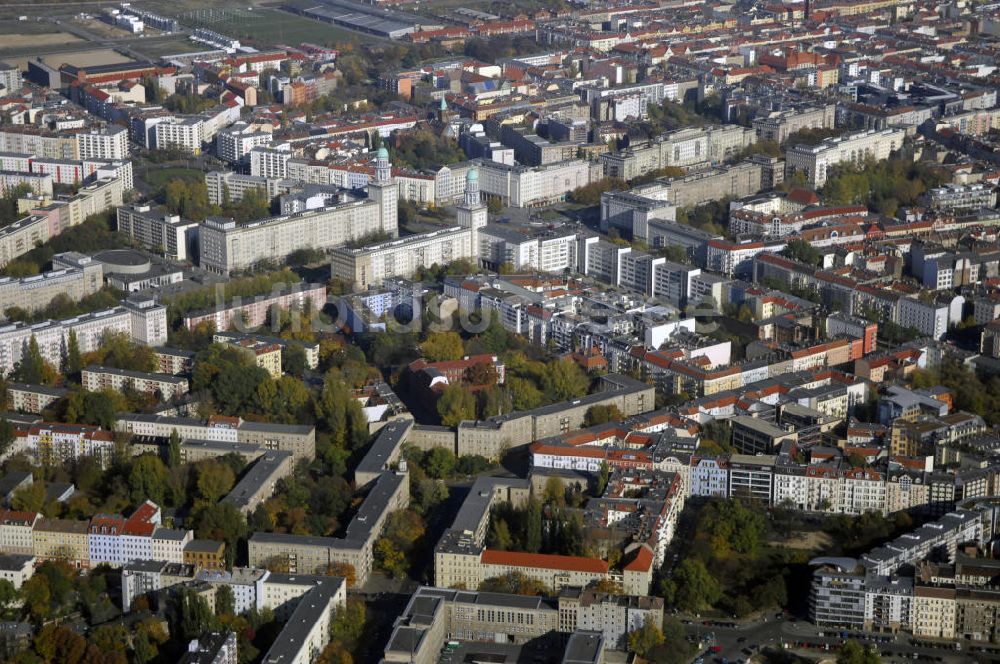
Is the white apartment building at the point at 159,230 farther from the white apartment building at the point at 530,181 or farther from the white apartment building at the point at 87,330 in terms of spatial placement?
the white apartment building at the point at 530,181

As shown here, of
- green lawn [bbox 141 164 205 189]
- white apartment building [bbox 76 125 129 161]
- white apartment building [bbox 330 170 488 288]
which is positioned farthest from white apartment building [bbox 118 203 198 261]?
white apartment building [bbox 76 125 129 161]

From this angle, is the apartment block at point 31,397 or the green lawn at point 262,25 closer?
the apartment block at point 31,397

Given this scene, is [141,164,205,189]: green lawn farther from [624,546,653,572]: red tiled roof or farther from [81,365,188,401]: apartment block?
[624,546,653,572]: red tiled roof

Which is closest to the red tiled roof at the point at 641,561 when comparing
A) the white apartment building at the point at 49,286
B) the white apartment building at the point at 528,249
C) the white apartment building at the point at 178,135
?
the white apartment building at the point at 528,249

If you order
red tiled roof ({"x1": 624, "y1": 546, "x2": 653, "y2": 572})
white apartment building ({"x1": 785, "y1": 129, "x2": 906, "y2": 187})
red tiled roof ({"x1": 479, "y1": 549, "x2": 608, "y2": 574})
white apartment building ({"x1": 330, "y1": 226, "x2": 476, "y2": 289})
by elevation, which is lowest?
red tiled roof ({"x1": 479, "y1": 549, "x2": 608, "y2": 574})

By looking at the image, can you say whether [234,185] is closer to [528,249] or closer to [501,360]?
[528,249]

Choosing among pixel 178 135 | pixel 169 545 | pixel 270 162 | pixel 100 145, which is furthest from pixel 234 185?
pixel 169 545
